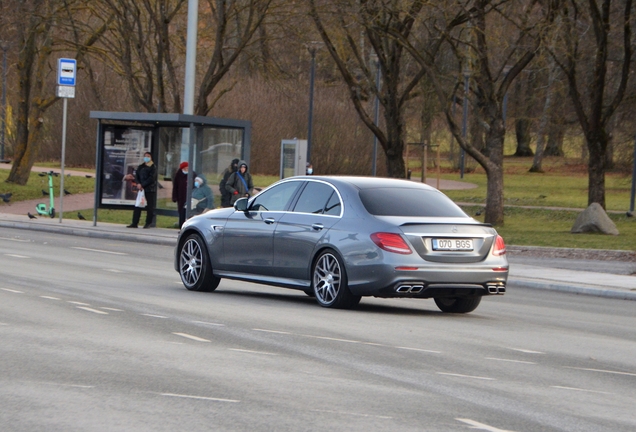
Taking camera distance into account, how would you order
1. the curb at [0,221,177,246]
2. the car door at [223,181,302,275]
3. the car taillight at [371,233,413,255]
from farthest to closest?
the curb at [0,221,177,246], the car door at [223,181,302,275], the car taillight at [371,233,413,255]

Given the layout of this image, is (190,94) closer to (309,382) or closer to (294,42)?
(294,42)

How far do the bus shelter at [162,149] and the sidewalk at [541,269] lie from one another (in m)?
0.98

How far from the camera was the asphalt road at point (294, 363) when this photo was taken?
6789mm

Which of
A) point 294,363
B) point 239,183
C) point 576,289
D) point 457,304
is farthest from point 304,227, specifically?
point 239,183

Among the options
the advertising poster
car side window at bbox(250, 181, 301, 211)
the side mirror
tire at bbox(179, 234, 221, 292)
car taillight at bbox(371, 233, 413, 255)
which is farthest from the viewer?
the advertising poster

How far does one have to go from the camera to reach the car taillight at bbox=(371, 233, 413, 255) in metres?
11.8

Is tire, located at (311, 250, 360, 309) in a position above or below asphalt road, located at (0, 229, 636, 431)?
above

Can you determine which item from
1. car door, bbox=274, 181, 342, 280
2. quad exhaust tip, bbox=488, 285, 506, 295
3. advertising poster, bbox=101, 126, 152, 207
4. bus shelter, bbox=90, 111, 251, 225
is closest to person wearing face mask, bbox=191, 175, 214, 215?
bus shelter, bbox=90, 111, 251, 225

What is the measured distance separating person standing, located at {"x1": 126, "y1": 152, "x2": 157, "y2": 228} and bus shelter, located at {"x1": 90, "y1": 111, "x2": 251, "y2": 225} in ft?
0.96

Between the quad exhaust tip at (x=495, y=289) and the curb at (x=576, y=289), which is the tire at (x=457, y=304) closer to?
the quad exhaust tip at (x=495, y=289)

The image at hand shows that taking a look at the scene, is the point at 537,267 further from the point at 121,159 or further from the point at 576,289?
the point at 121,159

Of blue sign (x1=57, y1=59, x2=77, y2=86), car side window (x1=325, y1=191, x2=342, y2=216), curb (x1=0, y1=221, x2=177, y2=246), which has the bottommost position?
curb (x1=0, y1=221, x2=177, y2=246)

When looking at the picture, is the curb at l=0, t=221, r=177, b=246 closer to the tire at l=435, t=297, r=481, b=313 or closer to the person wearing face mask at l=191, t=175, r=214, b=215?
the person wearing face mask at l=191, t=175, r=214, b=215

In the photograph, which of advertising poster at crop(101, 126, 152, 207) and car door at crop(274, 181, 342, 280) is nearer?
car door at crop(274, 181, 342, 280)
